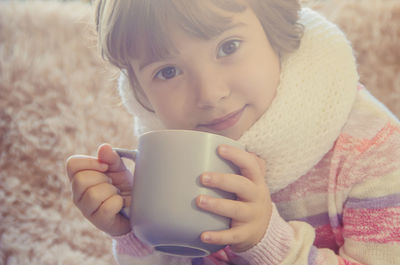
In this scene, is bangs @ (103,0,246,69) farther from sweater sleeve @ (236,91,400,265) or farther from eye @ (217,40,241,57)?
sweater sleeve @ (236,91,400,265)

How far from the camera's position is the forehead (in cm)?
65

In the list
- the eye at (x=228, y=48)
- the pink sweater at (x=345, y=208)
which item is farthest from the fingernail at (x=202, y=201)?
the eye at (x=228, y=48)

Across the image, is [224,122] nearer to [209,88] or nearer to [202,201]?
[209,88]

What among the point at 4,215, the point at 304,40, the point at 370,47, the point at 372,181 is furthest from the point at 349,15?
the point at 4,215

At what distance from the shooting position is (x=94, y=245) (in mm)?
1051

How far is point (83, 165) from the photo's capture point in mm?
666

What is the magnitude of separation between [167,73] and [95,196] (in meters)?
0.22

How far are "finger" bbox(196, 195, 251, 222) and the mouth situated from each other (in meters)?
0.16

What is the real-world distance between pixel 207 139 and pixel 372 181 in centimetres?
29

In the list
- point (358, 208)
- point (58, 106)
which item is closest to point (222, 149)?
point (358, 208)

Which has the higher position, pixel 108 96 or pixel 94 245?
pixel 108 96

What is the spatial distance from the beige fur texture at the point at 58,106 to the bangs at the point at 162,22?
0.28m

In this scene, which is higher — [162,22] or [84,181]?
[162,22]

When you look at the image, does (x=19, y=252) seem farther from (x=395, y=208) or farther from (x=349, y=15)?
(x=349, y=15)
